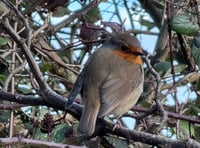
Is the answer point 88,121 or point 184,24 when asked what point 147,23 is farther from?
point 88,121

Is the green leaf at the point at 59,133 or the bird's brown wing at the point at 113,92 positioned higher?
the bird's brown wing at the point at 113,92

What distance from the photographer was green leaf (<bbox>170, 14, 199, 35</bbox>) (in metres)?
3.77

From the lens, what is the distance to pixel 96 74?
3537 millimetres

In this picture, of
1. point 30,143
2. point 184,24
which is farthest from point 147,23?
point 30,143

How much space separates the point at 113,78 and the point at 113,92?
0.15m

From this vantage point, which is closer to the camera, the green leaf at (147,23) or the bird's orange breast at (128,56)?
the bird's orange breast at (128,56)

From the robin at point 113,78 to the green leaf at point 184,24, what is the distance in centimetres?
29

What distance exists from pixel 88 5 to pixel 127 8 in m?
1.41

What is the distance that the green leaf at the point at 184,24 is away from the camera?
3.77m

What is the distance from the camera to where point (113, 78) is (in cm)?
357

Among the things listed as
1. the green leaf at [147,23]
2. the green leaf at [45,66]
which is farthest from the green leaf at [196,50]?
the green leaf at [147,23]

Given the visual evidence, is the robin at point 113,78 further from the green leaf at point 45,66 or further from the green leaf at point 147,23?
the green leaf at point 147,23

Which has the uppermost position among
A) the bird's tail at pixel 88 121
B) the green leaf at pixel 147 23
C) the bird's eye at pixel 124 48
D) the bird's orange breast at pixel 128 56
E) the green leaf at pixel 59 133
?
the green leaf at pixel 147 23

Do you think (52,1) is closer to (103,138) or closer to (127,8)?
(103,138)
